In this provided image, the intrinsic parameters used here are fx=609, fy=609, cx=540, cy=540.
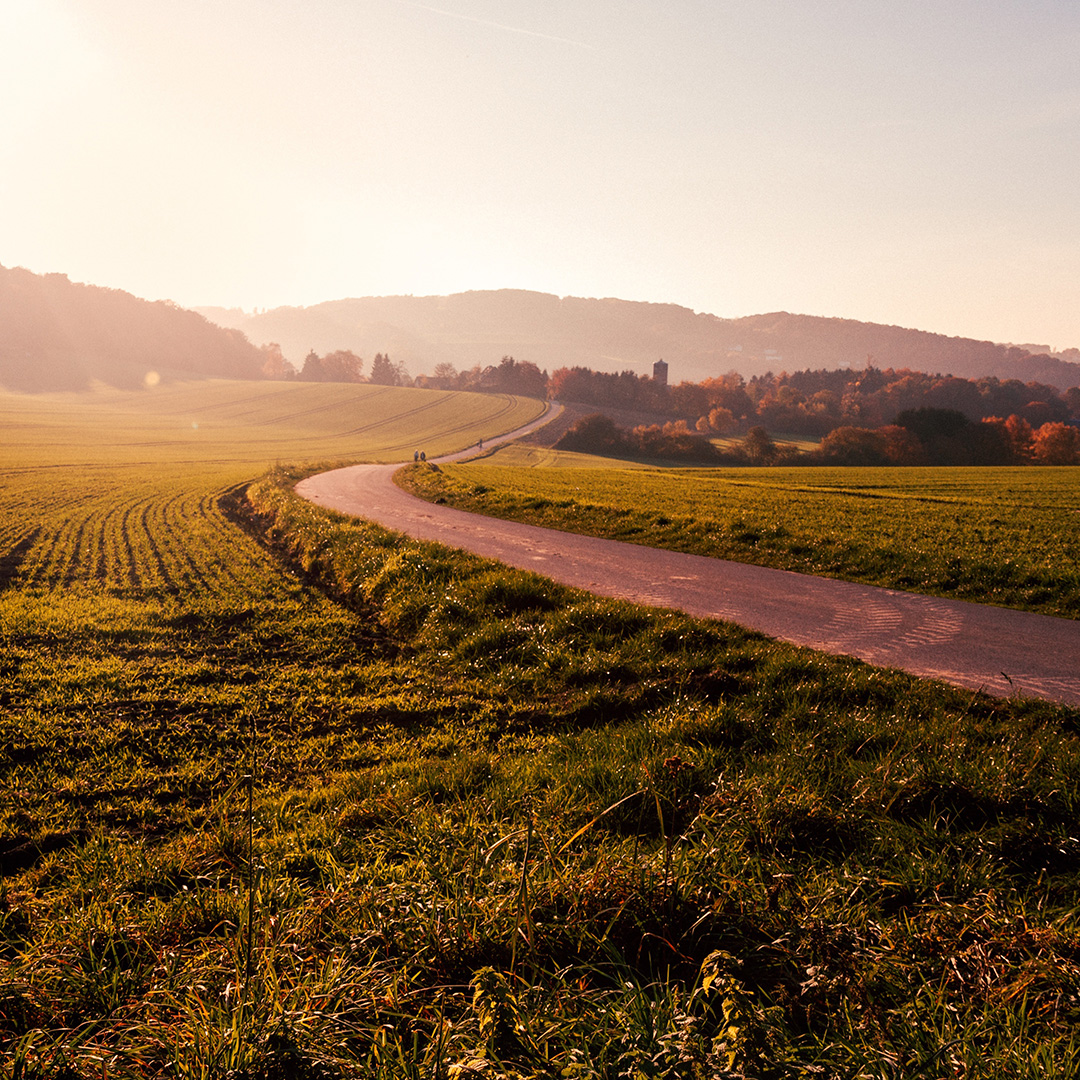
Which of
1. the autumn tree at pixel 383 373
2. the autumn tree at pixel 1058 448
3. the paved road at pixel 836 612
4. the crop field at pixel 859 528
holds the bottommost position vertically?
the paved road at pixel 836 612

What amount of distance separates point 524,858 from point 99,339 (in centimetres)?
19854

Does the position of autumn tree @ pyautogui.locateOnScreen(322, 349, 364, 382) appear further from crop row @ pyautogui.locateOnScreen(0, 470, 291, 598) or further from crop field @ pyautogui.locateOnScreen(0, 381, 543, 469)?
crop row @ pyautogui.locateOnScreen(0, 470, 291, 598)

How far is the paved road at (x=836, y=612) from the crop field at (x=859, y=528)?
994mm

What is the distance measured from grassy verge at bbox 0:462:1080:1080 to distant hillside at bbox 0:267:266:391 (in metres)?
157

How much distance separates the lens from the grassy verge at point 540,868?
232 centimetres

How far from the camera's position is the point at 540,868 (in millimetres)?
3377

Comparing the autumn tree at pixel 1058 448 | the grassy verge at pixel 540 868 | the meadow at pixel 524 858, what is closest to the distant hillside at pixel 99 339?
the meadow at pixel 524 858

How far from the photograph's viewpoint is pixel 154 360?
15962cm

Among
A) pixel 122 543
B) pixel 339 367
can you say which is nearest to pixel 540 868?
pixel 122 543

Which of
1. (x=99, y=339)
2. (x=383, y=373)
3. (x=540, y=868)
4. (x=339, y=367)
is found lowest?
(x=540, y=868)

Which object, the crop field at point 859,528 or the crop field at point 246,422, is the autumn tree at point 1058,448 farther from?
the crop field at point 246,422

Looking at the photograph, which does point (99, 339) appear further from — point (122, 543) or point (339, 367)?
point (122, 543)

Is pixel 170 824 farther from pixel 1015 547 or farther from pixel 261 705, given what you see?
pixel 1015 547

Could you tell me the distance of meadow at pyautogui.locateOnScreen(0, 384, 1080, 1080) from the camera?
2.33m
